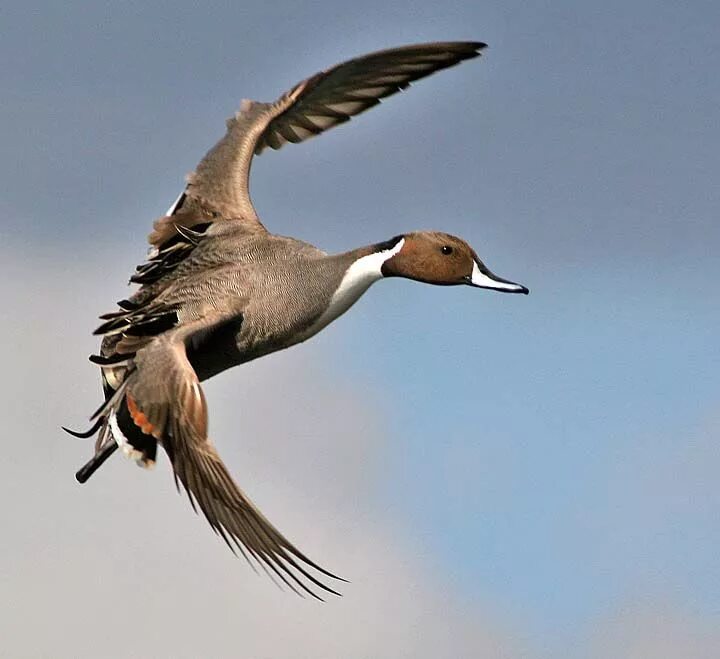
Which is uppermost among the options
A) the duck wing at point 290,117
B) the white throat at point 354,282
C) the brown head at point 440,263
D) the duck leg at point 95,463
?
the duck wing at point 290,117

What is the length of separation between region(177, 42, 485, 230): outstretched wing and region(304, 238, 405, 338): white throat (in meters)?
1.28

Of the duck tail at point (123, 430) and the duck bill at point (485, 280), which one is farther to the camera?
the duck bill at point (485, 280)

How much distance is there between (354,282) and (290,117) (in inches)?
117

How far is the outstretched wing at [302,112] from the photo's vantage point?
12.7 metres

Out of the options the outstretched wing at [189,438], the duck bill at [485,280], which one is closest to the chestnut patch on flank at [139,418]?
the outstretched wing at [189,438]

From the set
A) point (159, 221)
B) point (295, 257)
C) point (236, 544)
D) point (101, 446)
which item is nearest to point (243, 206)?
point (159, 221)

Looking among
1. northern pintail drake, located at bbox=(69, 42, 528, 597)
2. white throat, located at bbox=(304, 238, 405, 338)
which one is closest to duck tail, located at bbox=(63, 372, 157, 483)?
northern pintail drake, located at bbox=(69, 42, 528, 597)

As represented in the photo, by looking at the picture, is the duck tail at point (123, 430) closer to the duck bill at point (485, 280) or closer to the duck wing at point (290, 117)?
the duck wing at point (290, 117)

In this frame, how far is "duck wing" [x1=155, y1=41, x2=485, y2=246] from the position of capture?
1265cm

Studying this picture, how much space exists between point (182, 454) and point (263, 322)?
1366 mm

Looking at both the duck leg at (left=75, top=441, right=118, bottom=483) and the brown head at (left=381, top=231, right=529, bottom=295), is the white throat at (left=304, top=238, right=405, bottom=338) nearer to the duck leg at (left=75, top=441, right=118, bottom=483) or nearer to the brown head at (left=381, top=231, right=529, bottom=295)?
the brown head at (left=381, top=231, right=529, bottom=295)

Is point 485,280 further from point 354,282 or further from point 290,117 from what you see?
point 290,117

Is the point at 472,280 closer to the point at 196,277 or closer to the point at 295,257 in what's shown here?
the point at 295,257

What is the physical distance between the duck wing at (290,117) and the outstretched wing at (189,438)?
1974mm
